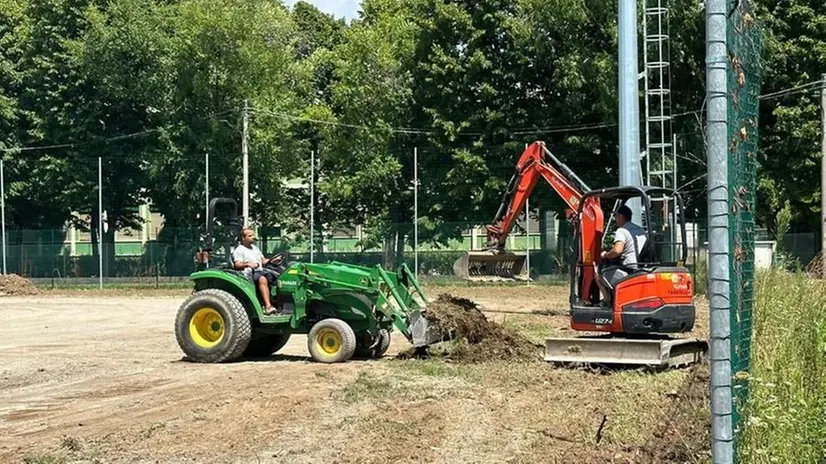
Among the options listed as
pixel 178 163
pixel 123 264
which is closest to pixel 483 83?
pixel 178 163

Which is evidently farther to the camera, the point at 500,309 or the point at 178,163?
the point at 178,163

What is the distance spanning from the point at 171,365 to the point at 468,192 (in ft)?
82.5

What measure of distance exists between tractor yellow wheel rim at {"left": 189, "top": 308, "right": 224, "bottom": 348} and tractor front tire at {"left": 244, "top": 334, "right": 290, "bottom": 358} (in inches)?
34.9

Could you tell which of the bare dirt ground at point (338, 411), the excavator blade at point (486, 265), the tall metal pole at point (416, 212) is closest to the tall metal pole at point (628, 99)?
the excavator blade at point (486, 265)

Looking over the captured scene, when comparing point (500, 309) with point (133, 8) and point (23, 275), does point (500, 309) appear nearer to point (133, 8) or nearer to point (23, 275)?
point (23, 275)

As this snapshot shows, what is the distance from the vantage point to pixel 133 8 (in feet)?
146

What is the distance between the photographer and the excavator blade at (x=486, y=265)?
1997 cm

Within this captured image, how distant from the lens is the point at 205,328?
14.6m

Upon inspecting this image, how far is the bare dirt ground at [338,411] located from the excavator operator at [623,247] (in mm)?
1273

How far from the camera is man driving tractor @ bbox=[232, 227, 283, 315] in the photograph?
47.0ft

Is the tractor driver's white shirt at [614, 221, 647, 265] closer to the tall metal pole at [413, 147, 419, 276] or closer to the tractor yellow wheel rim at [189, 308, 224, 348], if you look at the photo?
the tractor yellow wheel rim at [189, 308, 224, 348]

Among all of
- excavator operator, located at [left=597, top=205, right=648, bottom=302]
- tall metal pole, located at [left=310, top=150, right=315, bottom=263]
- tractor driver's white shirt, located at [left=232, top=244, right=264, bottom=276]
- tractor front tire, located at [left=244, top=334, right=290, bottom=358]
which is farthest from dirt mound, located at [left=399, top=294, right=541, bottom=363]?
tall metal pole, located at [left=310, top=150, right=315, bottom=263]

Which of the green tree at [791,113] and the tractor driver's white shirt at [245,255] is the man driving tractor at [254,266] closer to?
the tractor driver's white shirt at [245,255]

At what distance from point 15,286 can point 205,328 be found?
78.4 feet
